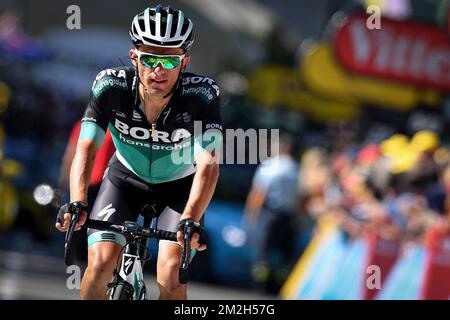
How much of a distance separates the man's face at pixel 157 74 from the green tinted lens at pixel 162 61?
2 cm

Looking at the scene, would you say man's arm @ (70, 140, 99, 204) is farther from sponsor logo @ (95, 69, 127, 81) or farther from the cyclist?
sponsor logo @ (95, 69, 127, 81)

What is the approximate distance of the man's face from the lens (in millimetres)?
6430

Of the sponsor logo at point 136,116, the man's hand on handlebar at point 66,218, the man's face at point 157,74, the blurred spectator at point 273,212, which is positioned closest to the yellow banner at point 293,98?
the blurred spectator at point 273,212

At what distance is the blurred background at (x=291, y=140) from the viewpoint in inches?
480

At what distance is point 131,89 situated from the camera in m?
6.66

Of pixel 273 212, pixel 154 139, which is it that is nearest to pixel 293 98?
pixel 273 212

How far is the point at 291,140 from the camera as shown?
1569 centimetres

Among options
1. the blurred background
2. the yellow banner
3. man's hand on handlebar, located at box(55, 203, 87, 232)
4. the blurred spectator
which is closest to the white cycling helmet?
the blurred background

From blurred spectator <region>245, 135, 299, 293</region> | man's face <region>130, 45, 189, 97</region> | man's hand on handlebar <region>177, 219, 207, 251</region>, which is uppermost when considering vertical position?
blurred spectator <region>245, 135, 299, 293</region>

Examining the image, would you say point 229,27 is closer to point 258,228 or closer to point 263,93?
point 263,93

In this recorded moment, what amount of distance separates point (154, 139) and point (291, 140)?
9036 mm

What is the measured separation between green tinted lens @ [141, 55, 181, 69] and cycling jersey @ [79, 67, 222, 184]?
0.23 metres

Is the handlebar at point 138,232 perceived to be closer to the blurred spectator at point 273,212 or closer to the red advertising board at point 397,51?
Answer: the blurred spectator at point 273,212
